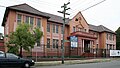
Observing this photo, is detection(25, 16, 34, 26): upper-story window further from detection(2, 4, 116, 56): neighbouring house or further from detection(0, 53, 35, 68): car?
detection(0, 53, 35, 68): car

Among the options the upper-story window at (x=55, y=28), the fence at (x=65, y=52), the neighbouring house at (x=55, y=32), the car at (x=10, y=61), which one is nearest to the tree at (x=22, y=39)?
the neighbouring house at (x=55, y=32)

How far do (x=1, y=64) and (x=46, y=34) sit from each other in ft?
73.3

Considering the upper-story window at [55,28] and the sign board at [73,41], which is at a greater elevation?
the upper-story window at [55,28]

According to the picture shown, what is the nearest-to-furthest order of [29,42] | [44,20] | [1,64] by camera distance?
[1,64] < [29,42] < [44,20]

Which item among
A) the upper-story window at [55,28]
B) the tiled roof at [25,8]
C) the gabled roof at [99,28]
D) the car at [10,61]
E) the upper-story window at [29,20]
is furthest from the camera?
the gabled roof at [99,28]

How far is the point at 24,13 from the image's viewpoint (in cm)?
3900

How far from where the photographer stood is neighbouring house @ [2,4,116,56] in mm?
38156

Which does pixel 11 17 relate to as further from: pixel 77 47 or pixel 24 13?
pixel 77 47

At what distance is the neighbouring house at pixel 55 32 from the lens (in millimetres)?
38156

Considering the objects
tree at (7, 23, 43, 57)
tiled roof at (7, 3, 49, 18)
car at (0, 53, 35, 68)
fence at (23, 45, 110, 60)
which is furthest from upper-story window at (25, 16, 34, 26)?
car at (0, 53, 35, 68)

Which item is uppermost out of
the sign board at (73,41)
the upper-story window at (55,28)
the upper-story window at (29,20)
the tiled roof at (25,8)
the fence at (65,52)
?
the tiled roof at (25,8)

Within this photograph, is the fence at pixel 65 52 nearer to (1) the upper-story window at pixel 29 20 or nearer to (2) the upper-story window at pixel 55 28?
(2) the upper-story window at pixel 55 28

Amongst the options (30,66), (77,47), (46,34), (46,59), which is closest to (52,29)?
(46,34)

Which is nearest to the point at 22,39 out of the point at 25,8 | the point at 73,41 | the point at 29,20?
the point at 29,20
